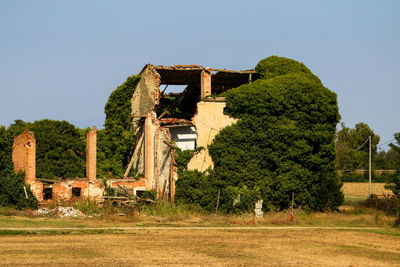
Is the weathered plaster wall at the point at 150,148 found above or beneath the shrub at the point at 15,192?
above

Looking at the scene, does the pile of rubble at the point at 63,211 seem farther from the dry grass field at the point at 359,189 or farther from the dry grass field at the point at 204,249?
the dry grass field at the point at 359,189

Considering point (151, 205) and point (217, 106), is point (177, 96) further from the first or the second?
point (151, 205)

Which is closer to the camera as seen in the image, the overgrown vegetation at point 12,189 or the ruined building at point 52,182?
the overgrown vegetation at point 12,189

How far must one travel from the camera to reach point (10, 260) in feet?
49.0

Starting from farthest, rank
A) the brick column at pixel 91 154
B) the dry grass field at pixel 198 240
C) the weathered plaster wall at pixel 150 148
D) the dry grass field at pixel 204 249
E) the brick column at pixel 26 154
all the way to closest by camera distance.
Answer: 1. the weathered plaster wall at pixel 150 148
2. the brick column at pixel 91 154
3. the brick column at pixel 26 154
4. the dry grass field at pixel 198 240
5. the dry grass field at pixel 204 249

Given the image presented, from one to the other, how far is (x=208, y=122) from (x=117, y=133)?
6.65 m

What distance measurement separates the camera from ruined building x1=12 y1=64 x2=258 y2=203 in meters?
29.7

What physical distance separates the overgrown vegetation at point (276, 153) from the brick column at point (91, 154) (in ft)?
17.0

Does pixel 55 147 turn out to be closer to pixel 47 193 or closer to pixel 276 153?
pixel 47 193

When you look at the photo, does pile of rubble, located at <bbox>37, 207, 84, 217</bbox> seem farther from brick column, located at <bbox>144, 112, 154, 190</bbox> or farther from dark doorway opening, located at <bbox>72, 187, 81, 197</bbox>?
brick column, located at <bbox>144, 112, 154, 190</bbox>

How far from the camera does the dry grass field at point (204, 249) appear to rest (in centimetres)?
1554

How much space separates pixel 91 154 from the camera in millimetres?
31266

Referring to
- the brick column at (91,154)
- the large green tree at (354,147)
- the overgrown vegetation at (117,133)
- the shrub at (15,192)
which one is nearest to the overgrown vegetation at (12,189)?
the shrub at (15,192)

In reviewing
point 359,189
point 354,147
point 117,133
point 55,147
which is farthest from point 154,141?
point 354,147
